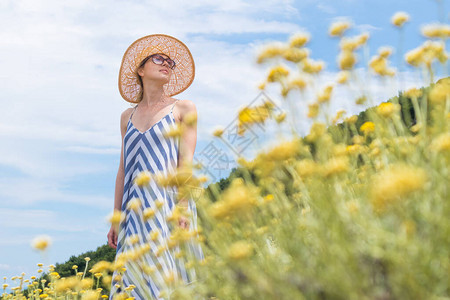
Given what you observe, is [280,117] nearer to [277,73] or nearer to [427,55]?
[277,73]

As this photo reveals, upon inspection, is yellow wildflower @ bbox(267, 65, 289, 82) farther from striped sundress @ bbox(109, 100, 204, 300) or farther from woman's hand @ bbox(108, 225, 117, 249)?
woman's hand @ bbox(108, 225, 117, 249)

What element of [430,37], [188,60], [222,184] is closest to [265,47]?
[430,37]

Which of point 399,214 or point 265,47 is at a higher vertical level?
point 265,47

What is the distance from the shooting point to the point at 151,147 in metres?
2.82

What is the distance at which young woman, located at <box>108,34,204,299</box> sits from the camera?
255 centimetres

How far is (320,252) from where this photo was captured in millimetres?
1069

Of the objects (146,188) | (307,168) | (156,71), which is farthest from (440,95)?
(156,71)

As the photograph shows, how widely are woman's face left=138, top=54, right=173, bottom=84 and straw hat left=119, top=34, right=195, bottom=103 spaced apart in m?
0.12

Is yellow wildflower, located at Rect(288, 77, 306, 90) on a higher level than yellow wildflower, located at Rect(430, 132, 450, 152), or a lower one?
higher

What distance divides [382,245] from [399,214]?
80mm

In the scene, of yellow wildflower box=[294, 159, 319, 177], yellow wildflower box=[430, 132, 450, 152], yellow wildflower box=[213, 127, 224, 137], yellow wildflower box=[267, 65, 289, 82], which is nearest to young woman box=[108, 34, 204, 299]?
yellow wildflower box=[213, 127, 224, 137]

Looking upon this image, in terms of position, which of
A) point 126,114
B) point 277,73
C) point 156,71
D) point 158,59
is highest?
point 158,59

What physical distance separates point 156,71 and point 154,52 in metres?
0.23

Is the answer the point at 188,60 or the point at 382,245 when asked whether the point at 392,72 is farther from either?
the point at 188,60
